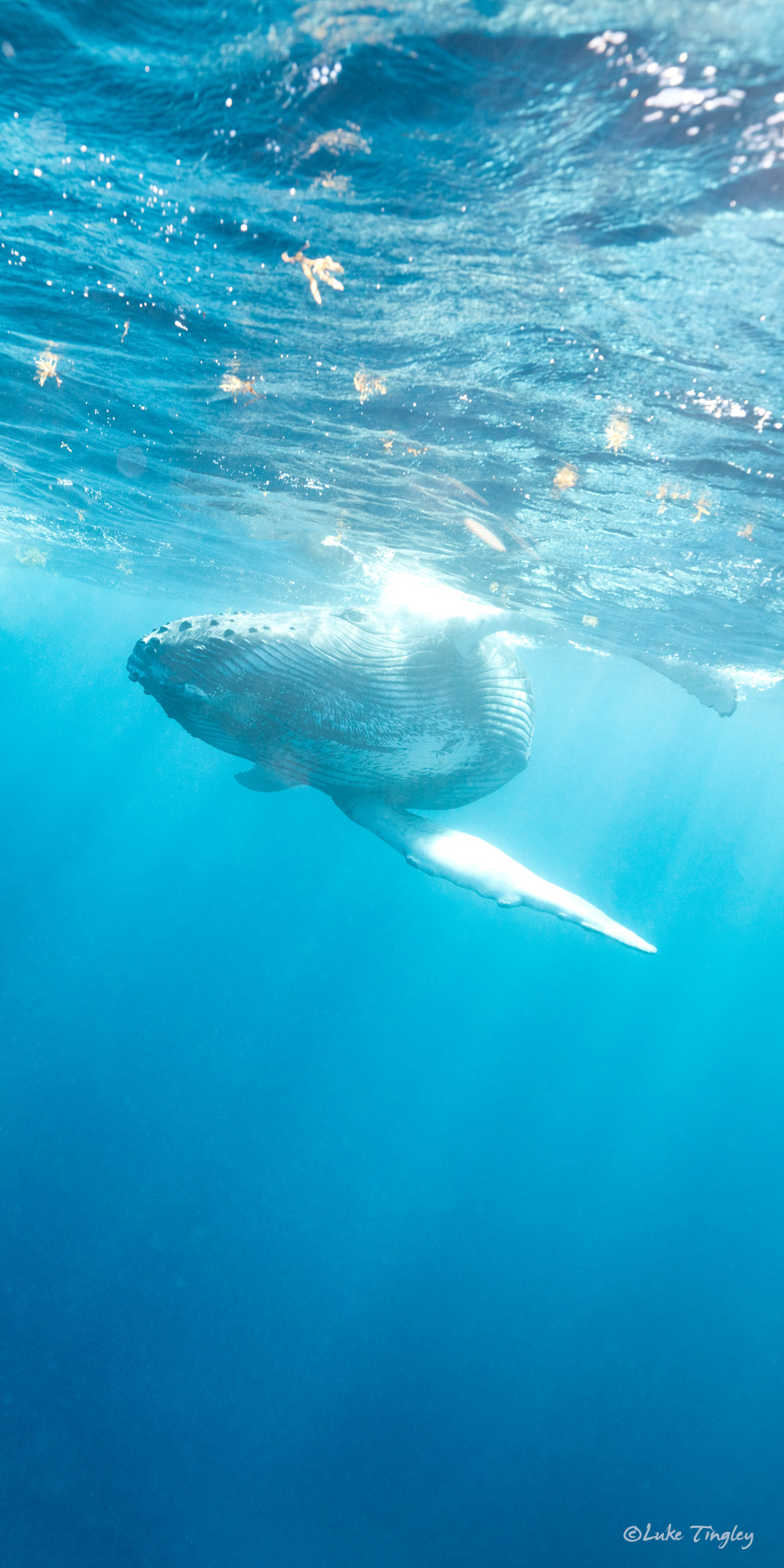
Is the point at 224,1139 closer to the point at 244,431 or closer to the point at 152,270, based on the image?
the point at 244,431

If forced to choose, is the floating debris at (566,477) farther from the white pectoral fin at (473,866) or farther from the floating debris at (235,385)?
the white pectoral fin at (473,866)

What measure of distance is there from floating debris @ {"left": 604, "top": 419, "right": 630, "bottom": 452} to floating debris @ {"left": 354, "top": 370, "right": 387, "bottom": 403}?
243 centimetres

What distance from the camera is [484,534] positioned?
38.0ft

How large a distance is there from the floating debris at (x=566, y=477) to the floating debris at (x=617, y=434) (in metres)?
0.71

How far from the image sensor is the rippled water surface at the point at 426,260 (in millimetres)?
3223

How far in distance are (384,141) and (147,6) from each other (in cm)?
128

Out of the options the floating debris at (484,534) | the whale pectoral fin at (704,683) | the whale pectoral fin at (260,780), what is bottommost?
the whale pectoral fin at (260,780)

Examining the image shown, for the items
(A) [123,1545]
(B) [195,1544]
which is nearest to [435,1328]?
(B) [195,1544]

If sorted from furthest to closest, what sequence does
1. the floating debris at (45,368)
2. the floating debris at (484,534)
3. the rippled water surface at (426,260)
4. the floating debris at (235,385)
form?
the floating debris at (484,534), the floating debris at (45,368), the floating debris at (235,385), the rippled water surface at (426,260)

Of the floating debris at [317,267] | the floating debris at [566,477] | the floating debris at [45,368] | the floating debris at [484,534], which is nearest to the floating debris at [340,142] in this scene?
the floating debris at [317,267]

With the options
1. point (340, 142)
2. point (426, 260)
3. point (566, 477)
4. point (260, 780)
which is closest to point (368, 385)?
point (426, 260)

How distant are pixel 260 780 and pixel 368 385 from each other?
4468 mm

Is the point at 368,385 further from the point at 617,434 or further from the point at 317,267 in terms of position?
the point at 617,434

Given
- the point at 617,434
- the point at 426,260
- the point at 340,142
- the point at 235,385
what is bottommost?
the point at 340,142
